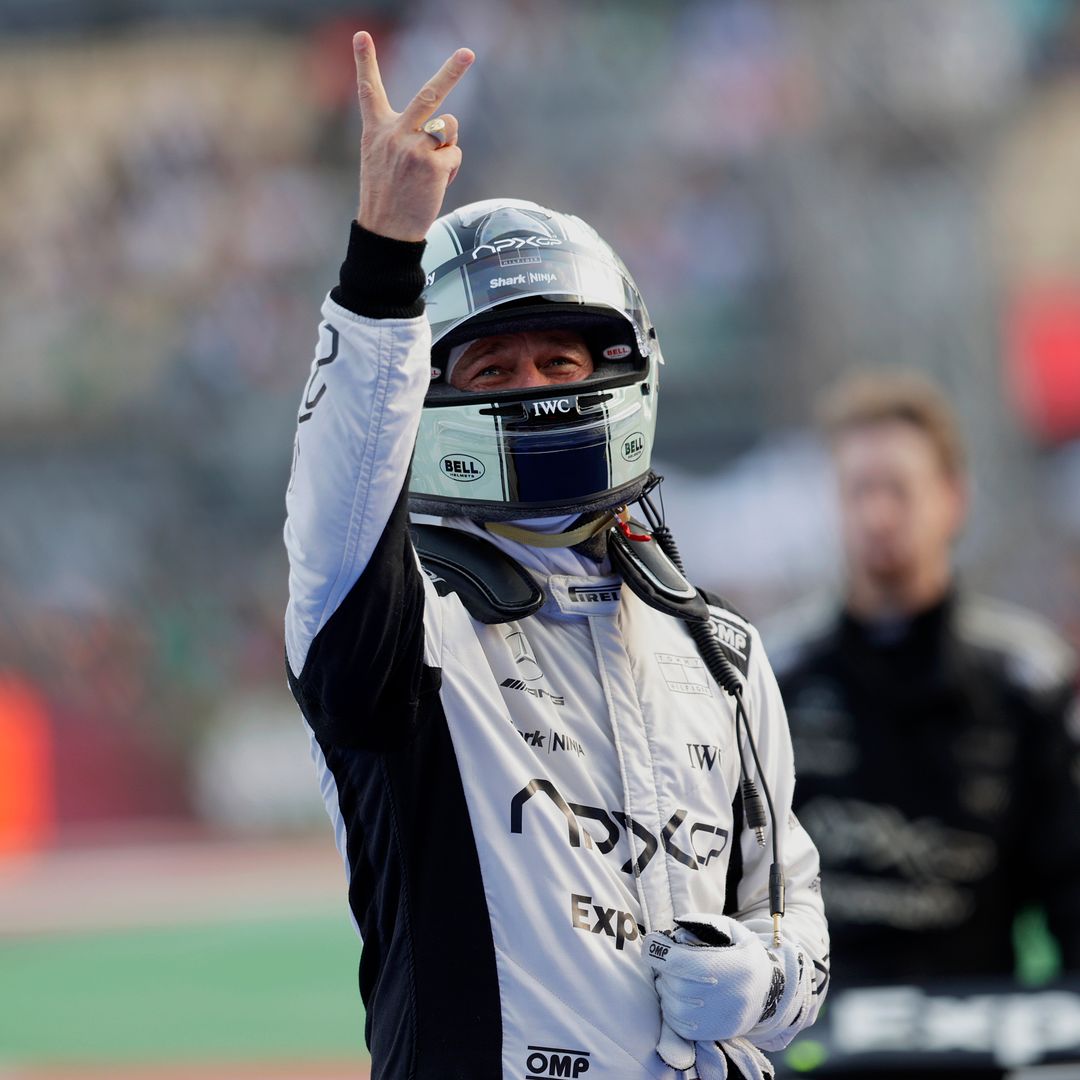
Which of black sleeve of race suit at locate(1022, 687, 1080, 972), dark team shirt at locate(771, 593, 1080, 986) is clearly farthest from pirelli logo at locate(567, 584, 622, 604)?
black sleeve of race suit at locate(1022, 687, 1080, 972)

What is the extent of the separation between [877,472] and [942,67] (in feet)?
49.0

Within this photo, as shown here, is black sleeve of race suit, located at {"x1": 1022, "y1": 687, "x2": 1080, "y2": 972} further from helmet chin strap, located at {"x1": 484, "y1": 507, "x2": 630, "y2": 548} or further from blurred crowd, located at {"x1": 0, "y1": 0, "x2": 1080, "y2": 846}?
blurred crowd, located at {"x1": 0, "y1": 0, "x2": 1080, "y2": 846}

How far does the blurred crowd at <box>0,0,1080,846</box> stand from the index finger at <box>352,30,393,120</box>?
569 inches

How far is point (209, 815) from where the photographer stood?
55.1ft

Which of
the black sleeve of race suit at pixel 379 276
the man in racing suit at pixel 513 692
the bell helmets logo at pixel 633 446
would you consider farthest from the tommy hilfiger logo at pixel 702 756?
the black sleeve of race suit at pixel 379 276

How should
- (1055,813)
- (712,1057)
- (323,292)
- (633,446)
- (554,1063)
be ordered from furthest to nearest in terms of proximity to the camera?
(323,292), (1055,813), (633,446), (712,1057), (554,1063)

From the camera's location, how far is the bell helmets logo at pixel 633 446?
262cm

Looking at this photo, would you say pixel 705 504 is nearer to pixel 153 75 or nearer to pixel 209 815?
pixel 209 815

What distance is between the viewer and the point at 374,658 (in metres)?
2.13

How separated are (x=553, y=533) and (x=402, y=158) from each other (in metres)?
0.63

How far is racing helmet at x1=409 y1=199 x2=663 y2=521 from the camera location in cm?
251

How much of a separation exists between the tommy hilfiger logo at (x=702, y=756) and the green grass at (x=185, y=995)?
17.7 ft

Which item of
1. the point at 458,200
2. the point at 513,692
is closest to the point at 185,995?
the point at 513,692

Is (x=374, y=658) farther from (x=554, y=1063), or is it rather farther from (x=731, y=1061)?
(x=731, y=1061)
